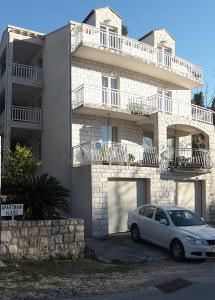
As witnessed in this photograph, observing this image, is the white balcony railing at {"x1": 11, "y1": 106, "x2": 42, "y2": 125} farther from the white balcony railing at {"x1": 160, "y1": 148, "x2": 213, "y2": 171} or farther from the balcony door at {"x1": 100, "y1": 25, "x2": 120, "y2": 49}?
the white balcony railing at {"x1": 160, "y1": 148, "x2": 213, "y2": 171}

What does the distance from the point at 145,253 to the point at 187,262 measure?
5.62 ft

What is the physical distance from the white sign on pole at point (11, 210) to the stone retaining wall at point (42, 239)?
0.25 metres

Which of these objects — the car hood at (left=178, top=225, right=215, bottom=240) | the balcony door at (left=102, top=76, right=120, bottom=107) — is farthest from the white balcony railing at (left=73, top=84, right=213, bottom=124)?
the car hood at (left=178, top=225, right=215, bottom=240)

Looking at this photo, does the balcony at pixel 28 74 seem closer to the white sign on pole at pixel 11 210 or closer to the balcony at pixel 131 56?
the balcony at pixel 131 56

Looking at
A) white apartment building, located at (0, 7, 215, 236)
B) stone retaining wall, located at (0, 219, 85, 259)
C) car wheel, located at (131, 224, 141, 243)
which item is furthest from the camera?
white apartment building, located at (0, 7, 215, 236)

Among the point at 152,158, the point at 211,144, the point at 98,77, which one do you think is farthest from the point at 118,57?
the point at 211,144

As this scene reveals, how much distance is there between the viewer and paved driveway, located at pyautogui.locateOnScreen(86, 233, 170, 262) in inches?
554

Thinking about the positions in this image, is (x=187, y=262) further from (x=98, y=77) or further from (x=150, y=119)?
(x=98, y=77)

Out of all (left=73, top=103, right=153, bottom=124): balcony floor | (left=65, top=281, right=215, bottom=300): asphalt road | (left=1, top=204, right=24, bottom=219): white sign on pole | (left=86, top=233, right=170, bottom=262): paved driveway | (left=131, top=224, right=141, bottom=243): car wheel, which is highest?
(left=73, top=103, right=153, bottom=124): balcony floor

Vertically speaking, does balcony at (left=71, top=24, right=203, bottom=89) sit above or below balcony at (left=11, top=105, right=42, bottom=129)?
→ above

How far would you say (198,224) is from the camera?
1488 centimetres

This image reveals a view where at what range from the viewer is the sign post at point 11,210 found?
40.3 ft

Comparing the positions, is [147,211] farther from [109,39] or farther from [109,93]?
[109,39]

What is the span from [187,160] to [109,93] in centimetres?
526
